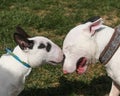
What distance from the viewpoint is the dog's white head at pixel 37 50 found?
506cm

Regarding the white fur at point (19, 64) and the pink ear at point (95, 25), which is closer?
the pink ear at point (95, 25)

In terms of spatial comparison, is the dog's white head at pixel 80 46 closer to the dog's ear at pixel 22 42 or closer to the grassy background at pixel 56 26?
the dog's ear at pixel 22 42

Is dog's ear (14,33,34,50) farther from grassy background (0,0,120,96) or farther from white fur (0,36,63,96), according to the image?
grassy background (0,0,120,96)

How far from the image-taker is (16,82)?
202 inches

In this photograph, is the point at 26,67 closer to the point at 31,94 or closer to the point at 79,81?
the point at 31,94

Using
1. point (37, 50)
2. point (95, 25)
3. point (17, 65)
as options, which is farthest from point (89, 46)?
point (17, 65)

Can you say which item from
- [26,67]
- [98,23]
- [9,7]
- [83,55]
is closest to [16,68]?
[26,67]

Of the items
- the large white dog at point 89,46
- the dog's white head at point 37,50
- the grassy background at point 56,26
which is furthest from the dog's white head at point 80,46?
the grassy background at point 56,26

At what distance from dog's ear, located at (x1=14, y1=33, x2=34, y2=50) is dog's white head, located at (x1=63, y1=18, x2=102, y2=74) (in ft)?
1.50

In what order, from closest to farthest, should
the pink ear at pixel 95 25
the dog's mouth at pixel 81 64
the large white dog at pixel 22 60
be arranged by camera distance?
1. the pink ear at pixel 95 25
2. the large white dog at pixel 22 60
3. the dog's mouth at pixel 81 64

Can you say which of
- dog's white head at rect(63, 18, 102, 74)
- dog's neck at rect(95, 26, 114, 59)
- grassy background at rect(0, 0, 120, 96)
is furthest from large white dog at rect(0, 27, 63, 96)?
grassy background at rect(0, 0, 120, 96)

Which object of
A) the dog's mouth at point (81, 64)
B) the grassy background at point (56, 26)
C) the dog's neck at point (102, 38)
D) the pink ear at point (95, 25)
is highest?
the pink ear at point (95, 25)

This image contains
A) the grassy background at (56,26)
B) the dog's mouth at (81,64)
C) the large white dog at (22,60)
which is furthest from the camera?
the grassy background at (56,26)

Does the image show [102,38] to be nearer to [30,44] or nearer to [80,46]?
[80,46]
